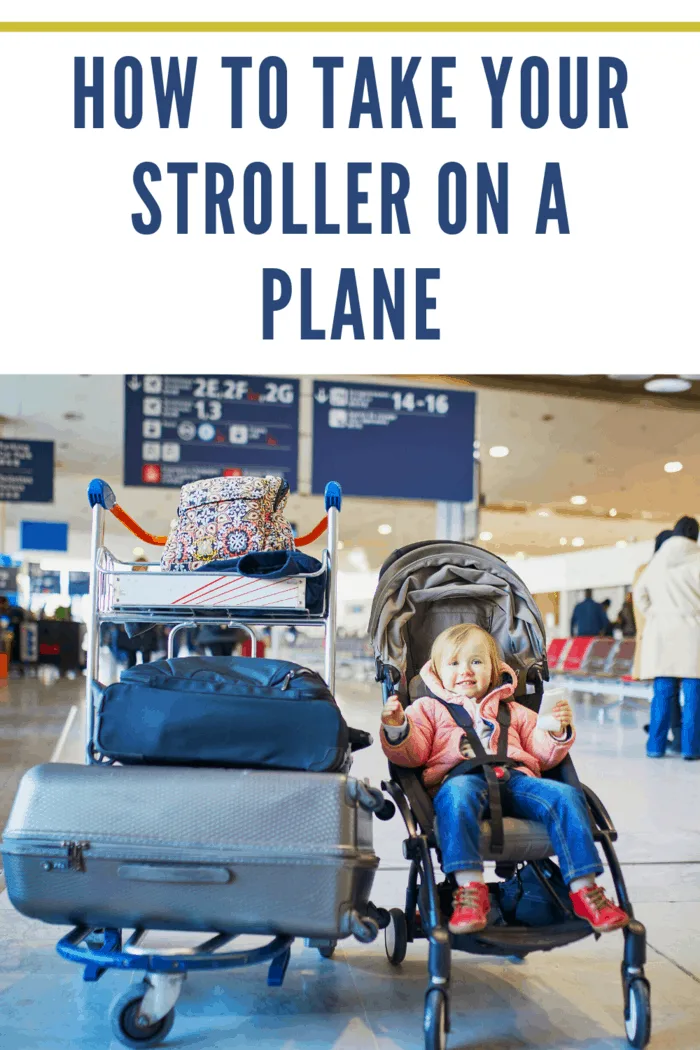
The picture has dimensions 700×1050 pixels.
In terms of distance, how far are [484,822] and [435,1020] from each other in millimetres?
397

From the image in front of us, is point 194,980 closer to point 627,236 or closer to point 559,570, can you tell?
point 627,236

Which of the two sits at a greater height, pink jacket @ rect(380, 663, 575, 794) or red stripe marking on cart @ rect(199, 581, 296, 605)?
red stripe marking on cart @ rect(199, 581, 296, 605)

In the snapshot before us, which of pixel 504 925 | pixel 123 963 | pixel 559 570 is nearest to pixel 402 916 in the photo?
pixel 504 925

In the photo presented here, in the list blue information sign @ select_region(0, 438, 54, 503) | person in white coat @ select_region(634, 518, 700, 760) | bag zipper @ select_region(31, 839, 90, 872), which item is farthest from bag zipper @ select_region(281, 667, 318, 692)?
blue information sign @ select_region(0, 438, 54, 503)

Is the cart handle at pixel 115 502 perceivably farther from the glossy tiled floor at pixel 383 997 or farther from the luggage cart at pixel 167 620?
the glossy tiled floor at pixel 383 997

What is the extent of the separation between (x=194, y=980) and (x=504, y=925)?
803mm

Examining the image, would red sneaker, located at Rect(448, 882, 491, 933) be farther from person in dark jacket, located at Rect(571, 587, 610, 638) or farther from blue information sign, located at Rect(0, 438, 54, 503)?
person in dark jacket, located at Rect(571, 587, 610, 638)

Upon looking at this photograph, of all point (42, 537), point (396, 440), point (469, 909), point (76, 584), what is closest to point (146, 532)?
point (469, 909)

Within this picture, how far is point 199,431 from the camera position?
8375mm

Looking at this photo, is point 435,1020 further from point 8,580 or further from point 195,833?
point 8,580

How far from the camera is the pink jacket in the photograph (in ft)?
7.46

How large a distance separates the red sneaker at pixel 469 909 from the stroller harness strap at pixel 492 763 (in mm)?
92

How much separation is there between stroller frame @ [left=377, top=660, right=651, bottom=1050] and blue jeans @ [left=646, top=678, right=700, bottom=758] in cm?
427

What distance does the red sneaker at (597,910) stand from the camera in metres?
1.94
